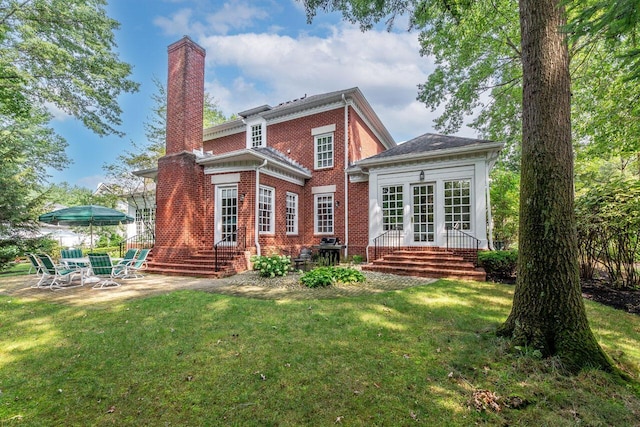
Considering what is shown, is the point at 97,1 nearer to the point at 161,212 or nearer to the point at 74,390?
the point at 161,212

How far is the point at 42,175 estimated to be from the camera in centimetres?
2330

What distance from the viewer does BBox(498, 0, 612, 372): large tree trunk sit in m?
3.17

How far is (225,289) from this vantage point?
7004 millimetres

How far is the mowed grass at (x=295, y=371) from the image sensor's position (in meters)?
2.31

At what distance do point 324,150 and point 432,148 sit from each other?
16.7ft

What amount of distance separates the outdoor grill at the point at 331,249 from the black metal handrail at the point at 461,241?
13.9ft

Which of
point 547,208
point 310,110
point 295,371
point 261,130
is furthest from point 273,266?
point 261,130

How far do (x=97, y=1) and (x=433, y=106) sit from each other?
56.4 ft

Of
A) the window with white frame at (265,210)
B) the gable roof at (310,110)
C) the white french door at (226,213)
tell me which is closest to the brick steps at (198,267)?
the white french door at (226,213)

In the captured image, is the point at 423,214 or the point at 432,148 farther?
the point at 423,214

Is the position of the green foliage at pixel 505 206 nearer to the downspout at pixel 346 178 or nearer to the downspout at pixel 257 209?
the downspout at pixel 346 178

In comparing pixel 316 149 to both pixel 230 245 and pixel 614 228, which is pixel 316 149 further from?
pixel 614 228

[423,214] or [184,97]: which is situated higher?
[184,97]

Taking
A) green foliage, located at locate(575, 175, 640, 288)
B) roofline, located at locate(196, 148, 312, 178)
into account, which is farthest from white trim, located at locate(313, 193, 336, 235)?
green foliage, located at locate(575, 175, 640, 288)
